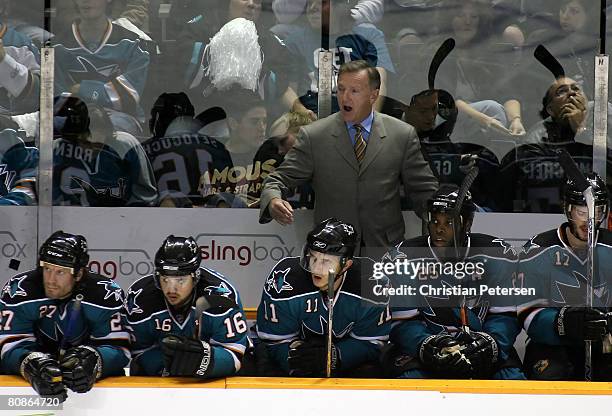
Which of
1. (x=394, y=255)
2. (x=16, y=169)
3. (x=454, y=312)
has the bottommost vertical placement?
(x=454, y=312)

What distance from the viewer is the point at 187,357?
3953 mm

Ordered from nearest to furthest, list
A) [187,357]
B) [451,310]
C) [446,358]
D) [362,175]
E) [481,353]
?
[187,357] → [446,358] → [481,353] → [451,310] → [362,175]

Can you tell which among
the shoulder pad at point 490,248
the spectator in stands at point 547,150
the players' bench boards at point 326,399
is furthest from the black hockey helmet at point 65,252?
the spectator in stands at point 547,150

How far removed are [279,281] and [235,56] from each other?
1.47 m

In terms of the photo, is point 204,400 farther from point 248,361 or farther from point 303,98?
point 303,98

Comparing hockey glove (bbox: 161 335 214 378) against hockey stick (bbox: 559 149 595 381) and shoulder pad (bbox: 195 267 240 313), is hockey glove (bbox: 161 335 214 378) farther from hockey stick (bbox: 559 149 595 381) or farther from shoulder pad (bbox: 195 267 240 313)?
hockey stick (bbox: 559 149 595 381)

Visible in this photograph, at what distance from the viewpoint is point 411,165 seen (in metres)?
5.46

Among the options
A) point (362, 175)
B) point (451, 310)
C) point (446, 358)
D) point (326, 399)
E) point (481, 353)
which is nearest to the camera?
point (326, 399)

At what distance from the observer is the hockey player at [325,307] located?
14.6 ft

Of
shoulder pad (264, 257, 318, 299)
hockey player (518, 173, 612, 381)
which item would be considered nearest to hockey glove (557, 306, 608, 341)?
hockey player (518, 173, 612, 381)

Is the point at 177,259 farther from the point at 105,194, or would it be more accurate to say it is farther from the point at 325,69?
the point at 325,69

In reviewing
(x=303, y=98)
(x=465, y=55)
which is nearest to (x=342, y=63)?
(x=303, y=98)

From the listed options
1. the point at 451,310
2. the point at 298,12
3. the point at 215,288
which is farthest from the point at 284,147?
the point at 451,310

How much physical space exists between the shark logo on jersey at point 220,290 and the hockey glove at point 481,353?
0.90 meters
